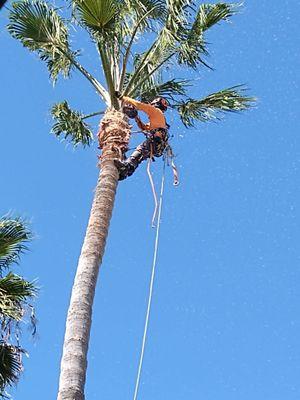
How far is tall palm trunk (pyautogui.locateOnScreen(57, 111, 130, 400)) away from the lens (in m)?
5.77

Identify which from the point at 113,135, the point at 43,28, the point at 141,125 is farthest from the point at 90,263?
the point at 43,28

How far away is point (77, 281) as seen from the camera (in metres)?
6.80

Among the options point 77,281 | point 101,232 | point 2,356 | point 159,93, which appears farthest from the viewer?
point 159,93

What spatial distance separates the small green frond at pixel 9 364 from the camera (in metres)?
8.97

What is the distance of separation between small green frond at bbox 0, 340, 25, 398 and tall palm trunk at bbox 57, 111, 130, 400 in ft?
8.25

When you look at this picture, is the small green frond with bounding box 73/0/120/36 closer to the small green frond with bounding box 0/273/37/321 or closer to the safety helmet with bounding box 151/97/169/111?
the safety helmet with bounding box 151/97/169/111

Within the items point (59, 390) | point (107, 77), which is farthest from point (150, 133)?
point (59, 390)

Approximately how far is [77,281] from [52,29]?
4561 millimetres

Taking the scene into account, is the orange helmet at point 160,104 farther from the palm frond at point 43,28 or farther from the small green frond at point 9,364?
the small green frond at point 9,364

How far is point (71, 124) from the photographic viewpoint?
10.9 m

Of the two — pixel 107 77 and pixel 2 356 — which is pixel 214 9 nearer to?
pixel 107 77

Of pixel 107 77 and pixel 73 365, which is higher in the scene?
pixel 107 77

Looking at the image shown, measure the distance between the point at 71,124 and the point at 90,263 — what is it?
4422mm

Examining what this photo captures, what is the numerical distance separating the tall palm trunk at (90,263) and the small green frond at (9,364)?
251 centimetres
